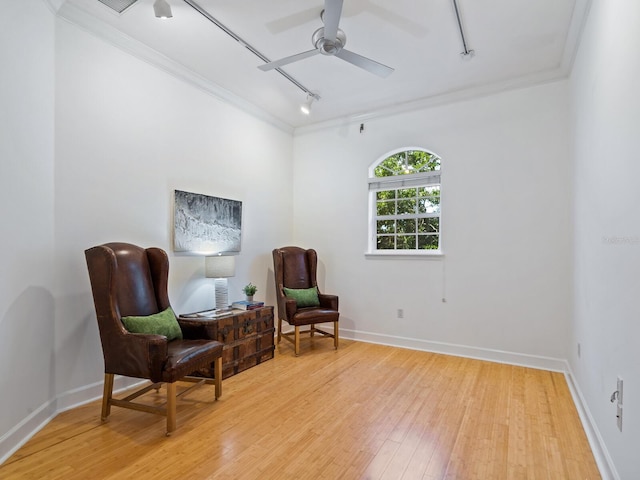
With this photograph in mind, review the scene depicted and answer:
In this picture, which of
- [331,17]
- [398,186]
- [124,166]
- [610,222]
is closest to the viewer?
[610,222]

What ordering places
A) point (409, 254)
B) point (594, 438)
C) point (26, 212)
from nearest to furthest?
point (594, 438) → point (26, 212) → point (409, 254)

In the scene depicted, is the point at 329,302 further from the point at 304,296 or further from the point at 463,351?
the point at 463,351

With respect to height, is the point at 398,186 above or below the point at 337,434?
above

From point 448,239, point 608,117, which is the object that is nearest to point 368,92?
point 448,239

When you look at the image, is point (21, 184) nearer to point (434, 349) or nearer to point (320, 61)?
point (320, 61)

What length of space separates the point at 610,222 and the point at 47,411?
387 cm

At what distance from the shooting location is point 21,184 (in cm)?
221

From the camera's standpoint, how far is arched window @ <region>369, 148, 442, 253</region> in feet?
14.3

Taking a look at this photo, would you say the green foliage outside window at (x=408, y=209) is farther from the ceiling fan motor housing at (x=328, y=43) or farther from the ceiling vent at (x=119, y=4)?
the ceiling vent at (x=119, y=4)

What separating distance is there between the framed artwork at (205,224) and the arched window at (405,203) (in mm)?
1875

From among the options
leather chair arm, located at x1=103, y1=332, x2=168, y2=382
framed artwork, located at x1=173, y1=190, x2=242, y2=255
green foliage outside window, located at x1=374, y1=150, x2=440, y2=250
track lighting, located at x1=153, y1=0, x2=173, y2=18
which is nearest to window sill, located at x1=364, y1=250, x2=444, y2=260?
green foliage outside window, located at x1=374, y1=150, x2=440, y2=250

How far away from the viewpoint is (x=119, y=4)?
2.59 m

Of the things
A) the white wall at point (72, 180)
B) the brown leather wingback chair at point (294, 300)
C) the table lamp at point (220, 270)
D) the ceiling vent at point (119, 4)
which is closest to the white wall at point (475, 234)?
the brown leather wingback chair at point (294, 300)

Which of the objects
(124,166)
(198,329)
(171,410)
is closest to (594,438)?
(171,410)
